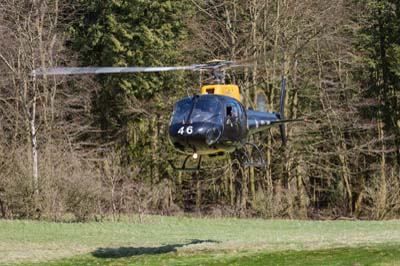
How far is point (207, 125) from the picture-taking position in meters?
15.2

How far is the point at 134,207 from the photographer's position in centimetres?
3041

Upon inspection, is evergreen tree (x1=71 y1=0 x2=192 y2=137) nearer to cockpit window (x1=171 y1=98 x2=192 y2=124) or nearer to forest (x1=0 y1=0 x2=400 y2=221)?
forest (x1=0 y1=0 x2=400 y2=221)

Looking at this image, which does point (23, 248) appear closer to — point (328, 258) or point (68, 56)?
point (328, 258)

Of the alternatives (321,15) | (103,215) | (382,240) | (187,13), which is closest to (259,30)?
(321,15)

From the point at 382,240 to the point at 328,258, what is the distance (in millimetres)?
3616

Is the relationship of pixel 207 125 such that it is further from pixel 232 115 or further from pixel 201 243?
pixel 201 243

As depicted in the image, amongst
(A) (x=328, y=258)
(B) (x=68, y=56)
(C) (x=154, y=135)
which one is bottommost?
(A) (x=328, y=258)

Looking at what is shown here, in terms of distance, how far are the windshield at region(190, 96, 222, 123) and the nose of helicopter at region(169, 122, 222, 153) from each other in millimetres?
128

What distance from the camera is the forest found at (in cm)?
3194

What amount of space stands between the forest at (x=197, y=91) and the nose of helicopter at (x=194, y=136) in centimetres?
1303

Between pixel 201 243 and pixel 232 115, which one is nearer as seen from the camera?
pixel 232 115

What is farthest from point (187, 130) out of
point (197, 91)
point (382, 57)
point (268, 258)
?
point (382, 57)

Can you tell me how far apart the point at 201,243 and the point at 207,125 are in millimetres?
6687

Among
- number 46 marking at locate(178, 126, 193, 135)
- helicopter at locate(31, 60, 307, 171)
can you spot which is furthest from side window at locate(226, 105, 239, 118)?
number 46 marking at locate(178, 126, 193, 135)
